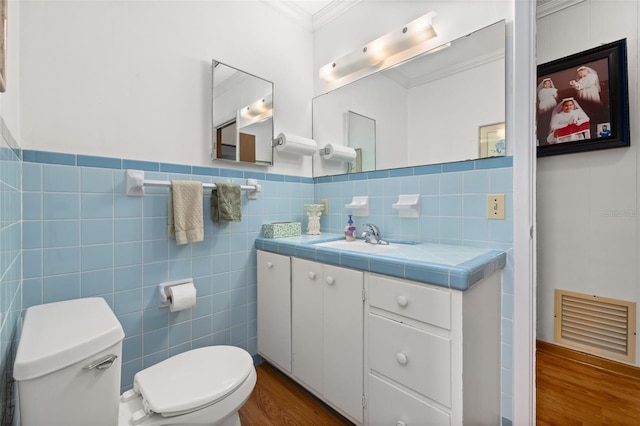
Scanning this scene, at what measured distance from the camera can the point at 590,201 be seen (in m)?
1.82

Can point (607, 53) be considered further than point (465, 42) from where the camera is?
Yes

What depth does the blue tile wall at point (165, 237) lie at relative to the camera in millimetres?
1168

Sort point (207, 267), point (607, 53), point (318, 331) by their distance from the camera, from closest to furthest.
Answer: point (318, 331)
point (207, 267)
point (607, 53)

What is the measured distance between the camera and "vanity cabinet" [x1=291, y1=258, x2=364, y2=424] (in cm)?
120

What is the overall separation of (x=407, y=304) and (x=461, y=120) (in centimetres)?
100

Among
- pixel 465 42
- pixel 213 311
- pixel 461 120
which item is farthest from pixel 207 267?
pixel 465 42

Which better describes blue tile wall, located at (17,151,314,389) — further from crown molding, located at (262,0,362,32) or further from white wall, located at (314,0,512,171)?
crown molding, located at (262,0,362,32)

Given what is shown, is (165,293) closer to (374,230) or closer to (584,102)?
(374,230)

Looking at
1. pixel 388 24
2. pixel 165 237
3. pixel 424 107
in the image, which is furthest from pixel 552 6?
pixel 165 237

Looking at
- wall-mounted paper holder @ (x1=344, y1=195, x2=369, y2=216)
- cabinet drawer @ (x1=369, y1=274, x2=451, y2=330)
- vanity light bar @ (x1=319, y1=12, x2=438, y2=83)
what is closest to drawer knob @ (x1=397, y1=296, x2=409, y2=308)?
cabinet drawer @ (x1=369, y1=274, x2=451, y2=330)

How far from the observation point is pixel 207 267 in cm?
161

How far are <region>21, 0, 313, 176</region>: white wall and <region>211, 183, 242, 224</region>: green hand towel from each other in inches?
8.4

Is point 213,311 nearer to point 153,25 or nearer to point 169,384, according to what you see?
point 169,384

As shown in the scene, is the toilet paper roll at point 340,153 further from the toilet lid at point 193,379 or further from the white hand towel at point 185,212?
the toilet lid at point 193,379
